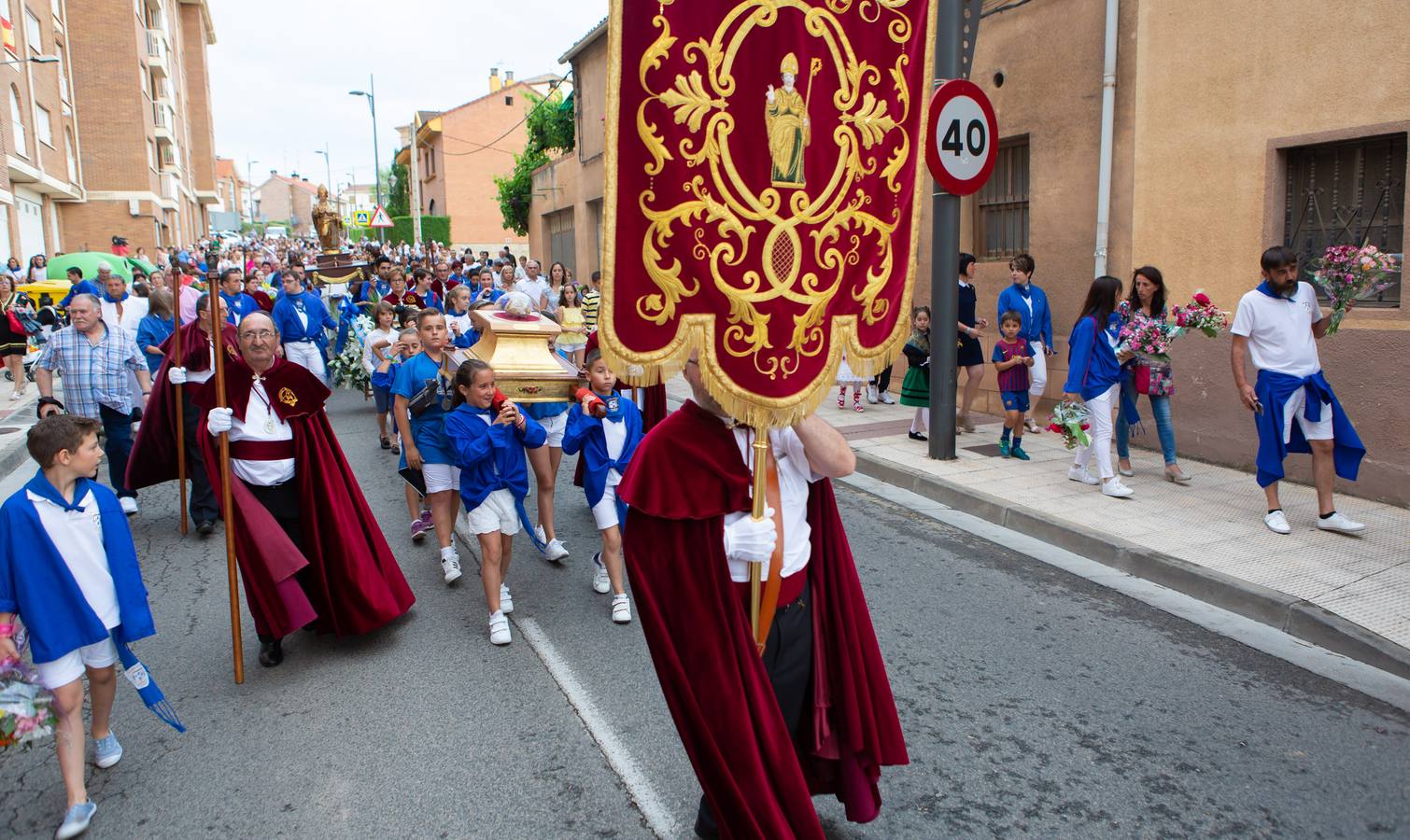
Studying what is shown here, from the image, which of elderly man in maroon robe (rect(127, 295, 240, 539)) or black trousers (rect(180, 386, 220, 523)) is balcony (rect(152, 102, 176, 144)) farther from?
elderly man in maroon robe (rect(127, 295, 240, 539))

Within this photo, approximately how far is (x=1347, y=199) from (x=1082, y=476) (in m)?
3.13

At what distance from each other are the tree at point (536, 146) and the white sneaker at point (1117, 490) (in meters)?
23.9

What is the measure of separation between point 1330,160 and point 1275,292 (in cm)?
253

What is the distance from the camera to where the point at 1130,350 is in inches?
307

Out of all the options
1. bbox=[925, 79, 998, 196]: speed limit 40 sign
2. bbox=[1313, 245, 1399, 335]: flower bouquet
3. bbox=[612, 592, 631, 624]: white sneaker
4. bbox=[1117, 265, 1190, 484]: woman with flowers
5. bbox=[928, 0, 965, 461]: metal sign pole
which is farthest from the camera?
bbox=[928, 0, 965, 461]: metal sign pole

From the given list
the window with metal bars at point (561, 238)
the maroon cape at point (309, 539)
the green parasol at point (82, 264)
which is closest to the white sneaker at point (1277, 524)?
A: the maroon cape at point (309, 539)

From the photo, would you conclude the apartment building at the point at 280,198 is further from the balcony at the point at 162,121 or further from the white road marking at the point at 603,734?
the white road marking at the point at 603,734

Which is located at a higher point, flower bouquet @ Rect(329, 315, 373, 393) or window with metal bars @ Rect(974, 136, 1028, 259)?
window with metal bars @ Rect(974, 136, 1028, 259)

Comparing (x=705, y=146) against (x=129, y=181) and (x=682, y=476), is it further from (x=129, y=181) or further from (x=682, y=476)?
(x=129, y=181)

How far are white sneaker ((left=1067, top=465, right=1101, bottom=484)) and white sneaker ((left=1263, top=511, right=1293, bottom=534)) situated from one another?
1.61 meters

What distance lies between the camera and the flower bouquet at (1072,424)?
26.3 ft

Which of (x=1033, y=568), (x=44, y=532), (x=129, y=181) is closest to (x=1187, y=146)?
(x=1033, y=568)

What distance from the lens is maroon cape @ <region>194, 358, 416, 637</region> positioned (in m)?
4.89

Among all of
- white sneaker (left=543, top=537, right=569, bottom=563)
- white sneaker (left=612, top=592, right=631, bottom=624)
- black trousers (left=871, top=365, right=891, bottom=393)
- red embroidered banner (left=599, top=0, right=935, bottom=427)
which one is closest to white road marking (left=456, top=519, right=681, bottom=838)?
white sneaker (left=612, top=592, right=631, bottom=624)
